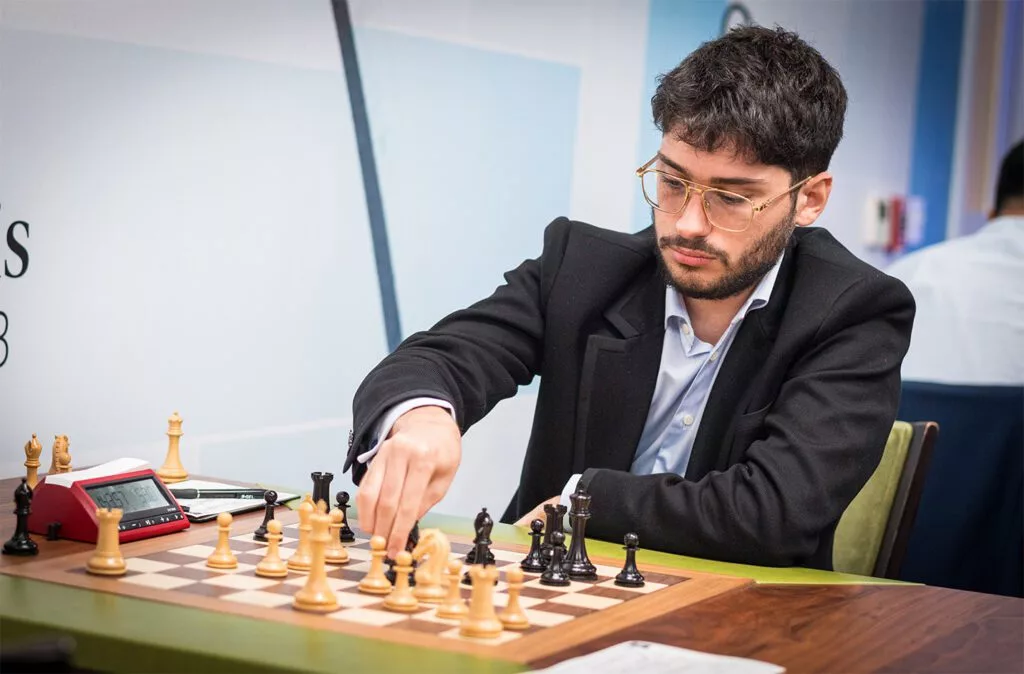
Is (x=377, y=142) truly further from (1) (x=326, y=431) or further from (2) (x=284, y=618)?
(2) (x=284, y=618)

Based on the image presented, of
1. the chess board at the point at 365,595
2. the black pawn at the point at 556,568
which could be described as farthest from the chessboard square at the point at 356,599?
the black pawn at the point at 556,568

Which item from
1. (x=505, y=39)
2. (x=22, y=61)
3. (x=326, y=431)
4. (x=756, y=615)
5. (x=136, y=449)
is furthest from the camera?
(x=505, y=39)

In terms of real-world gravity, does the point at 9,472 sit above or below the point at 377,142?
below

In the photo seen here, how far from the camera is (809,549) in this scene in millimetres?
1956

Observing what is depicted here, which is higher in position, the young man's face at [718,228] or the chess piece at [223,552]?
the young man's face at [718,228]

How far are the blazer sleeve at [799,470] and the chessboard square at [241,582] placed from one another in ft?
2.10

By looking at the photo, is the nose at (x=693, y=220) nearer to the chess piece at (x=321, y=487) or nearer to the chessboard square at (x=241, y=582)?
the chess piece at (x=321, y=487)

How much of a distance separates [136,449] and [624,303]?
1.08m

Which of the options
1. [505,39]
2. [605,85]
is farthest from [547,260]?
[605,85]

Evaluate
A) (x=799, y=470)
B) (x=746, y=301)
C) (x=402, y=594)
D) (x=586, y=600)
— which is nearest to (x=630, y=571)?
(x=586, y=600)

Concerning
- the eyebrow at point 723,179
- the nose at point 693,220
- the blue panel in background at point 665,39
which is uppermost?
the blue panel in background at point 665,39

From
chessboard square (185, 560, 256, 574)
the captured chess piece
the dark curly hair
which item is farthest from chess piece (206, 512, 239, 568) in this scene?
the dark curly hair

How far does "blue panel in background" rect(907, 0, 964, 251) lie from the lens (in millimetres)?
5668

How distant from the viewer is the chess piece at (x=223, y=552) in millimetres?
1559
